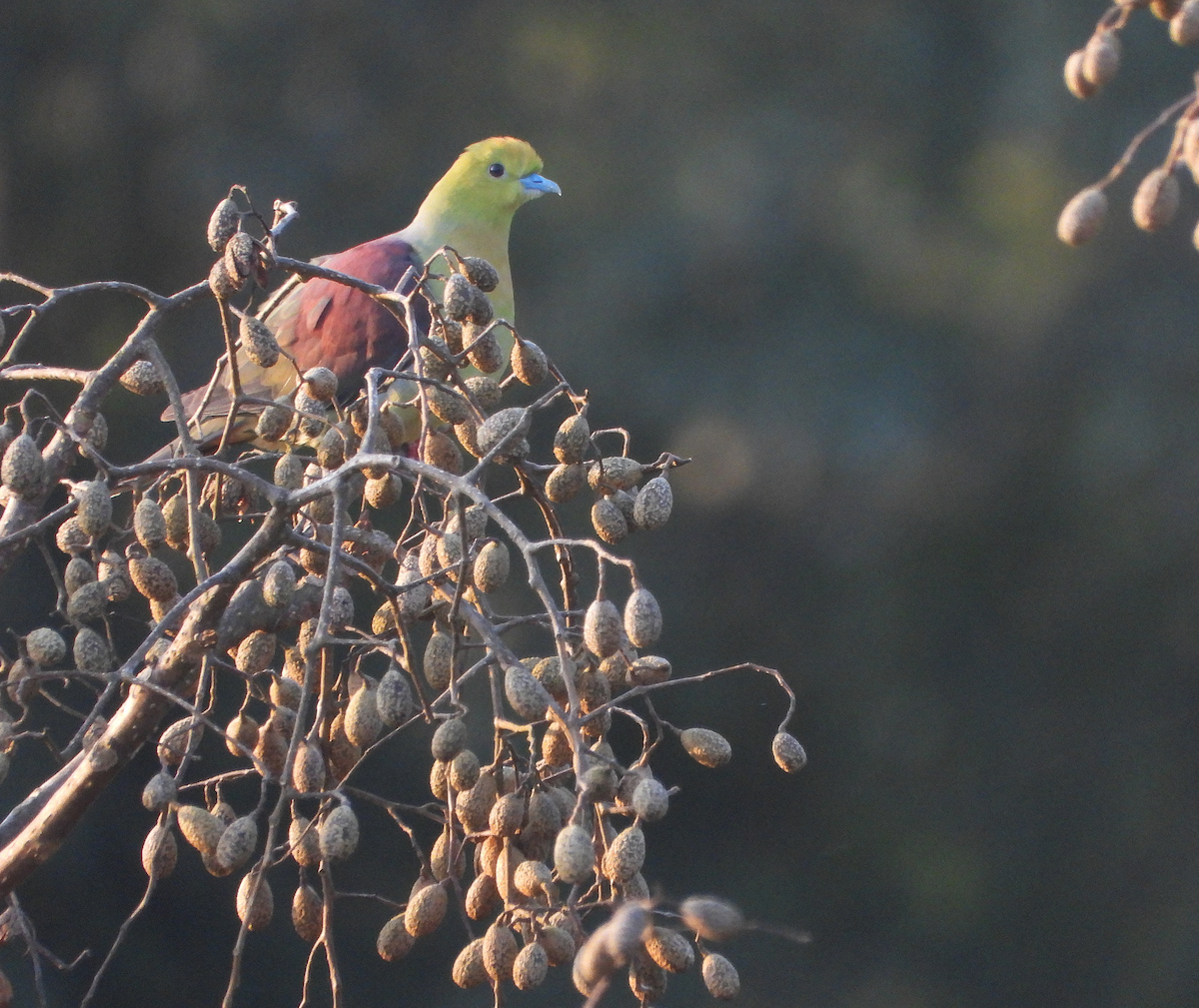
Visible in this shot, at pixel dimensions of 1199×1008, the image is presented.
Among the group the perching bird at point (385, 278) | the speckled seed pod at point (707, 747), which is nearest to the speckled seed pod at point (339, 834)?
the speckled seed pod at point (707, 747)

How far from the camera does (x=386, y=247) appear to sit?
2.27 m

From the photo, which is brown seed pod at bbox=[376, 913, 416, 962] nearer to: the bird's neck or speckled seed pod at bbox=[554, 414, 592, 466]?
speckled seed pod at bbox=[554, 414, 592, 466]

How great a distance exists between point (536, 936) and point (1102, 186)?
533mm

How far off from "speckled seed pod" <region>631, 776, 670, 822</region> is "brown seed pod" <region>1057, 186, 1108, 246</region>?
39 centimetres

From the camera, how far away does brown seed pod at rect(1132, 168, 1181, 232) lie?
78 centimetres

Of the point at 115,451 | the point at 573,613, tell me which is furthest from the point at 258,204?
the point at 573,613

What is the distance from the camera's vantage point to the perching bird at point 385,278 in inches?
83.7

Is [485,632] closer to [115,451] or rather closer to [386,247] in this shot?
[386,247]

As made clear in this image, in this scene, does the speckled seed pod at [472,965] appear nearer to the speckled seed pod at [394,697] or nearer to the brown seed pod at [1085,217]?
the speckled seed pod at [394,697]

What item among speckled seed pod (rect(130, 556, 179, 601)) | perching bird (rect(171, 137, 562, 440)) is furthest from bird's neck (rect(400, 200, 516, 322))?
speckled seed pod (rect(130, 556, 179, 601))

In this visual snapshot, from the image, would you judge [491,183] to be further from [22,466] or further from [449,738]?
[449,738]

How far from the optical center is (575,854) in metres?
0.71

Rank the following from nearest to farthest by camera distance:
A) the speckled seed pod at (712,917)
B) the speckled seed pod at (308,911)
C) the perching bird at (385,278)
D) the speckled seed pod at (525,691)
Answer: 1. the speckled seed pod at (712,917)
2. the speckled seed pod at (525,691)
3. the speckled seed pod at (308,911)
4. the perching bird at (385,278)

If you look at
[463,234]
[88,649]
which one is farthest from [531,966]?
[463,234]
